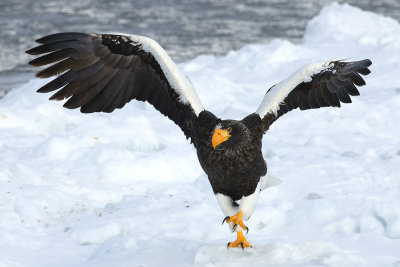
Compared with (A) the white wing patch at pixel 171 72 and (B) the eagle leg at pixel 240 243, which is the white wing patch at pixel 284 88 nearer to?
(A) the white wing patch at pixel 171 72

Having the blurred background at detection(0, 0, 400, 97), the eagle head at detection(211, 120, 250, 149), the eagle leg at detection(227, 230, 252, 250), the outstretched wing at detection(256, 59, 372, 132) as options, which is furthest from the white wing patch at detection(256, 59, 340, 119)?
the blurred background at detection(0, 0, 400, 97)

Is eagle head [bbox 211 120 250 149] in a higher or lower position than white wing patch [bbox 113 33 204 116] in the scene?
lower

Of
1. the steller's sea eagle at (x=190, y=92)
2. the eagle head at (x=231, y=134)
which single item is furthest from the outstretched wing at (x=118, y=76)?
the eagle head at (x=231, y=134)

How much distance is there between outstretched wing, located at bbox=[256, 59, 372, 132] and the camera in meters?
5.16

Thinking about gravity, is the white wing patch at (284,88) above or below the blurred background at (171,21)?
above

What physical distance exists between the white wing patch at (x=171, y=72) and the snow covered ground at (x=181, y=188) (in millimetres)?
1034

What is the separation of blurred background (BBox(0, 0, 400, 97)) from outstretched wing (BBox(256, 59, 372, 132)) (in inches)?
271

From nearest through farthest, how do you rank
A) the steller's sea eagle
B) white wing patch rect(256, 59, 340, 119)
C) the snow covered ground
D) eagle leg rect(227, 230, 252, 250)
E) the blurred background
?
the steller's sea eagle → eagle leg rect(227, 230, 252, 250) → the snow covered ground → white wing patch rect(256, 59, 340, 119) → the blurred background

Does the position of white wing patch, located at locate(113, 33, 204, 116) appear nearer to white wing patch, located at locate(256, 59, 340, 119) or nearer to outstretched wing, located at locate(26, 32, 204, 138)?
outstretched wing, located at locate(26, 32, 204, 138)

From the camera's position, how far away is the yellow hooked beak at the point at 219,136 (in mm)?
4545

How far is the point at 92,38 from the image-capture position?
16.5 feet

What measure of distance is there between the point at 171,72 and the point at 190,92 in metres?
0.21

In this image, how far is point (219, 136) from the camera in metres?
4.58

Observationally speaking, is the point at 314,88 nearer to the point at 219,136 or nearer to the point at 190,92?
the point at 190,92
